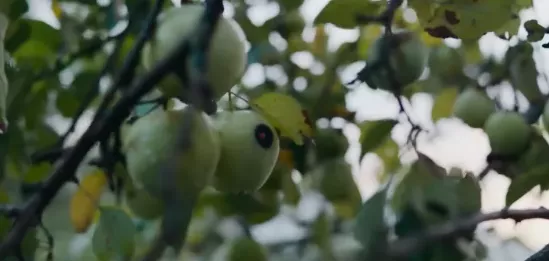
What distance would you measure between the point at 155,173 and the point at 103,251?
0.49 ft

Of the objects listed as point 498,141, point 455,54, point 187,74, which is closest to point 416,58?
point 498,141

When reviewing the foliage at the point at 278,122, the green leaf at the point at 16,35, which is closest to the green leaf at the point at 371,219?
the foliage at the point at 278,122

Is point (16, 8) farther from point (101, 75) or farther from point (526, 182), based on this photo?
point (526, 182)

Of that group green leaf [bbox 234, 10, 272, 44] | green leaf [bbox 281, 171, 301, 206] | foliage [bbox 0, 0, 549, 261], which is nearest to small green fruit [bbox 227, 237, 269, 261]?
foliage [bbox 0, 0, 549, 261]

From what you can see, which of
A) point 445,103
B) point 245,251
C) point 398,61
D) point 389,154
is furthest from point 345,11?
point 389,154

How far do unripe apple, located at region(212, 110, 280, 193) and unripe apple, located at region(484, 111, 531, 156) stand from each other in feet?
0.98

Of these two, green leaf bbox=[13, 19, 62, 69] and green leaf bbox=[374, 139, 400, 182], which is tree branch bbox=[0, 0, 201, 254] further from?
green leaf bbox=[374, 139, 400, 182]

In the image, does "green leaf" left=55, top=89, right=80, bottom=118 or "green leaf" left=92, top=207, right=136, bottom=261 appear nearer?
"green leaf" left=92, top=207, right=136, bottom=261

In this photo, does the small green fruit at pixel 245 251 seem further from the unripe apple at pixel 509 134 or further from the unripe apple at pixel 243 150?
the unripe apple at pixel 509 134

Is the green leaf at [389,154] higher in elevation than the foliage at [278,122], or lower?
lower

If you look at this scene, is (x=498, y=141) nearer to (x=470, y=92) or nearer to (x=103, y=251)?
(x=470, y=92)

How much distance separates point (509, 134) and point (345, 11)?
0.21 m

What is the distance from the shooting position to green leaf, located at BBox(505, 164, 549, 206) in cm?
53

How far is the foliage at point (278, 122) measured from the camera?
1.37ft
